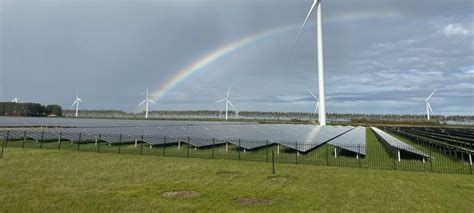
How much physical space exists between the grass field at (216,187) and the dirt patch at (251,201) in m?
0.12

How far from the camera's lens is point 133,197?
12547 millimetres

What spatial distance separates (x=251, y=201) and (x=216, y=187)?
2.86 m

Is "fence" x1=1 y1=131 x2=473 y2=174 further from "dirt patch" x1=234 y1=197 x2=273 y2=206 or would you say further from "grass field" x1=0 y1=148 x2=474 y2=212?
"dirt patch" x1=234 y1=197 x2=273 y2=206

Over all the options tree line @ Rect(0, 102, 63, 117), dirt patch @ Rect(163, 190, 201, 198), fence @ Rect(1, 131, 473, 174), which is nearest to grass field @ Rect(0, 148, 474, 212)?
dirt patch @ Rect(163, 190, 201, 198)

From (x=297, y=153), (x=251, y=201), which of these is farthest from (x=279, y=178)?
(x=297, y=153)

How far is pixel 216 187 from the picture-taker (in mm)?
14766

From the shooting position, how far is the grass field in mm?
11609

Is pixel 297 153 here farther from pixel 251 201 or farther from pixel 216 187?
pixel 251 201

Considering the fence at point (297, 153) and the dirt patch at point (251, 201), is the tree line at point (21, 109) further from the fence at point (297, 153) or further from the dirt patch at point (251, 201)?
the dirt patch at point (251, 201)

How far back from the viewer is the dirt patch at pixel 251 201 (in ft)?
39.5

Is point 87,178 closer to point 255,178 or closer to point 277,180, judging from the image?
point 255,178

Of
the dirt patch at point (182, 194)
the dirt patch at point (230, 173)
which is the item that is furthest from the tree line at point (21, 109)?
the dirt patch at point (182, 194)

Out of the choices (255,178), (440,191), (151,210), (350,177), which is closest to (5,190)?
(151,210)

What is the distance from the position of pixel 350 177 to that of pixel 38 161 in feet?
69.3
